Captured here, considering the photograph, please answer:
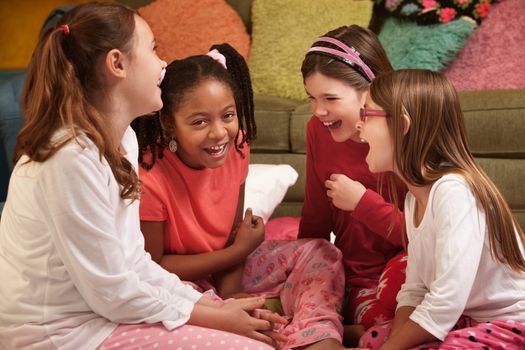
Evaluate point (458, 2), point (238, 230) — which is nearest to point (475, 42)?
point (458, 2)

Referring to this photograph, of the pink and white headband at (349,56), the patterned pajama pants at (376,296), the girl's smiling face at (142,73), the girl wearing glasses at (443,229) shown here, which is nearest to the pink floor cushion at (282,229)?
the patterned pajama pants at (376,296)

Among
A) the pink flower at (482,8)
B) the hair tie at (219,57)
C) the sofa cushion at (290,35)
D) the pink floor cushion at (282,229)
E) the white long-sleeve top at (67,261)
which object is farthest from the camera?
the sofa cushion at (290,35)

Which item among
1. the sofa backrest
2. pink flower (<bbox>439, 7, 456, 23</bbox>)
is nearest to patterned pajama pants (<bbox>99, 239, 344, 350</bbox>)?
the sofa backrest

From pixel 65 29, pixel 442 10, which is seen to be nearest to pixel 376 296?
pixel 65 29

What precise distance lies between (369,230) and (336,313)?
0.28 metres

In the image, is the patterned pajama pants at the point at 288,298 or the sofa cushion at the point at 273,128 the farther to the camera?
the sofa cushion at the point at 273,128

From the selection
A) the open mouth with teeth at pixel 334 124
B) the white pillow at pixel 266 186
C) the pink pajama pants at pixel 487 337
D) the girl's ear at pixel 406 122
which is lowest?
the white pillow at pixel 266 186

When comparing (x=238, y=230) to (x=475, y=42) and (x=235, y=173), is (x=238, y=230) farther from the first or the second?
(x=475, y=42)

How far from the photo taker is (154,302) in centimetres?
136

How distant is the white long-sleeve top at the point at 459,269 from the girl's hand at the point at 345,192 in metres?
0.30

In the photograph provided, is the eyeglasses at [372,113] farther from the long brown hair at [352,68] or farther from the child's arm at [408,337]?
the child's arm at [408,337]

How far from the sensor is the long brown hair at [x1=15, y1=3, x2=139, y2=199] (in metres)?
1.30

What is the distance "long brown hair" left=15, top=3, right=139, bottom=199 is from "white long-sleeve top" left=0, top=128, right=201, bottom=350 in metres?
0.03

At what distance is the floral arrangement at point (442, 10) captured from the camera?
281 cm
